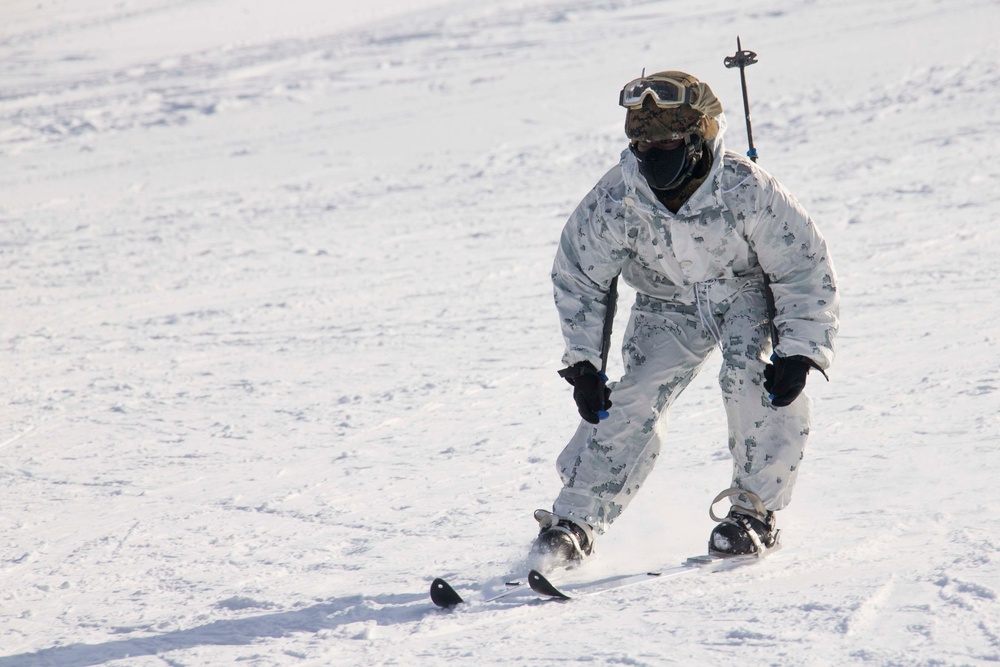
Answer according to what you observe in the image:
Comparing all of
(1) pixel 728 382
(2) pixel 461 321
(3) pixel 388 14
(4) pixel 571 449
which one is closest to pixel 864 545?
(1) pixel 728 382

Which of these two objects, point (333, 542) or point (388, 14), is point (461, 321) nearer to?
point (333, 542)

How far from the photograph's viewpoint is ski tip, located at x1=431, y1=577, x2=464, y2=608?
2.70 metres

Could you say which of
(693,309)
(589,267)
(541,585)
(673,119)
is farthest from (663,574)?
(673,119)

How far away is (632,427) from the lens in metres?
2.97

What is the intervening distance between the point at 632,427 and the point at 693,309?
1.20 feet

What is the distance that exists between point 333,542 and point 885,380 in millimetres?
2363

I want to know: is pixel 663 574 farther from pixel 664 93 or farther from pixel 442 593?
pixel 664 93

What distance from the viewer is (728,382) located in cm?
288

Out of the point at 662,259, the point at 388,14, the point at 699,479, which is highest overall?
the point at 388,14

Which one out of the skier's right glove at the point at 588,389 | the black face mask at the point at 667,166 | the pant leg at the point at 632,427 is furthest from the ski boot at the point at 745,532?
the black face mask at the point at 667,166

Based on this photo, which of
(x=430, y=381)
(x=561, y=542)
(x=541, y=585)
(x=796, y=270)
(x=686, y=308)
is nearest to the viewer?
(x=541, y=585)

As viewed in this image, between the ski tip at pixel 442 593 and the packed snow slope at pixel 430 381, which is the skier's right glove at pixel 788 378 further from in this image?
the ski tip at pixel 442 593

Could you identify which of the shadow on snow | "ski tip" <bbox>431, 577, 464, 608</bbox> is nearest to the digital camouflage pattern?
"ski tip" <bbox>431, 577, 464, 608</bbox>

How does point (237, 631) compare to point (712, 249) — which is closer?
point (237, 631)
